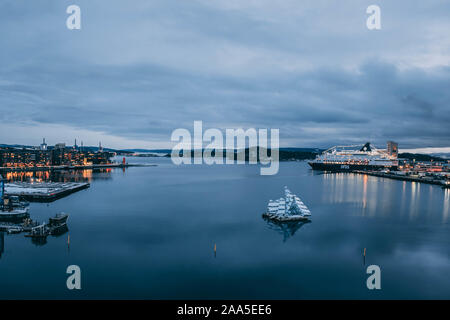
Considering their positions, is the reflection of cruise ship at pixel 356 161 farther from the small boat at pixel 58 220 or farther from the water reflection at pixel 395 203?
the small boat at pixel 58 220

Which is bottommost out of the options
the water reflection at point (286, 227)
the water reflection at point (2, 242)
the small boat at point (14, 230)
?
the water reflection at point (286, 227)

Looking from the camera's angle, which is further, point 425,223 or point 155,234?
point 425,223

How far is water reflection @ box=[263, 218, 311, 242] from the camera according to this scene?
1822cm

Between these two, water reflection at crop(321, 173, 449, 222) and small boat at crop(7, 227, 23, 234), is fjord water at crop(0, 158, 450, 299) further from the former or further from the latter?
small boat at crop(7, 227, 23, 234)

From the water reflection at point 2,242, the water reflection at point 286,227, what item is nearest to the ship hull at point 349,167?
the water reflection at point 286,227

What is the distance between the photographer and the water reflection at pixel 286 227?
18.2 metres

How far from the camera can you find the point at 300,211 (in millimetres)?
22062

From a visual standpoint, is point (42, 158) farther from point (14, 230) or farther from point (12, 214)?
point (14, 230)

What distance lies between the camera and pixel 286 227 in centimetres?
1962

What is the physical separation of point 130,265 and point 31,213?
14.5 metres

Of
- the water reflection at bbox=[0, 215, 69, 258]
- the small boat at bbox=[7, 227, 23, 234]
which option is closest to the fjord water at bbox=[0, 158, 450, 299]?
the water reflection at bbox=[0, 215, 69, 258]

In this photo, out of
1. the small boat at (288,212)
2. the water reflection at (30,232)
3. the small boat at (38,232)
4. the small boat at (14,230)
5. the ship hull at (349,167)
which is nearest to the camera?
the water reflection at (30,232)
